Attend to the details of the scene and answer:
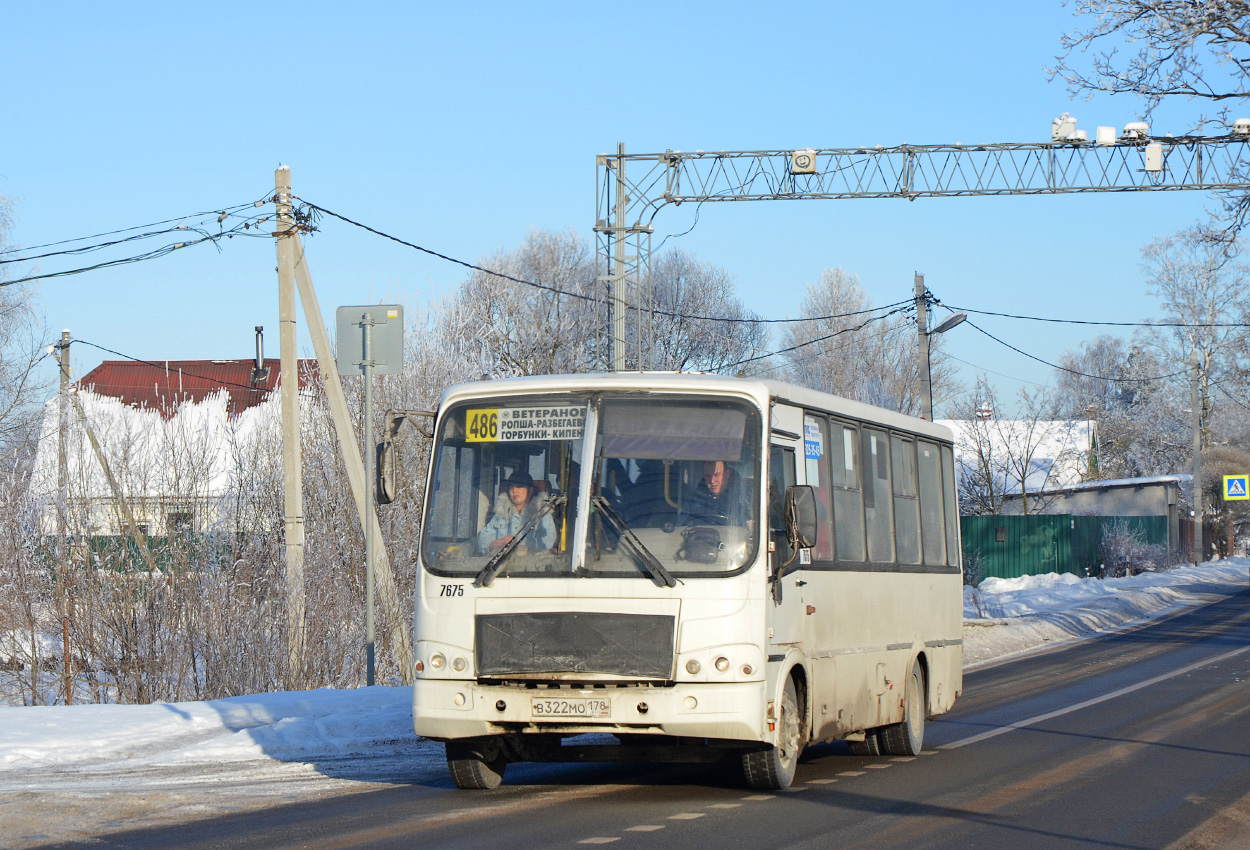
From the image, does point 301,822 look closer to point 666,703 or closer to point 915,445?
point 666,703

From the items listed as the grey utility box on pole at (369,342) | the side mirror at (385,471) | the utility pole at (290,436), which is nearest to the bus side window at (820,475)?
the side mirror at (385,471)

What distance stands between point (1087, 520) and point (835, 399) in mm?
43135

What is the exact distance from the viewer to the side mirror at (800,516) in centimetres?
874

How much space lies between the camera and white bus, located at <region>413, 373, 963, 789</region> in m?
8.49

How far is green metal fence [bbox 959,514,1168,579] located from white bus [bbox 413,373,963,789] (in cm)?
3761

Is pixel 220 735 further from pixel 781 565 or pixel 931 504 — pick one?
pixel 931 504

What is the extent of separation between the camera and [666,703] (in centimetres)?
842

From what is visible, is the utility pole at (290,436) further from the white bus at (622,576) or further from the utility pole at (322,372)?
the white bus at (622,576)

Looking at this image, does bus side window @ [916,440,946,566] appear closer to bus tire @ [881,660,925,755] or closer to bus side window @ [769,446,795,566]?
bus tire @ [881,660,925,755]

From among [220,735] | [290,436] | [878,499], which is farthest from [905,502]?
[290,436]

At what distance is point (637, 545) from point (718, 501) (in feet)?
1.91

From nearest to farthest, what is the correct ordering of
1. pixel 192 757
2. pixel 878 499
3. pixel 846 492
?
1. pixel 846 492
2. pixel 192 757
3. pixel 878 499

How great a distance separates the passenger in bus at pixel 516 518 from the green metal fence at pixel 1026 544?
38.1 m

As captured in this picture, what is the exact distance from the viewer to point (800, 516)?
874 cm
